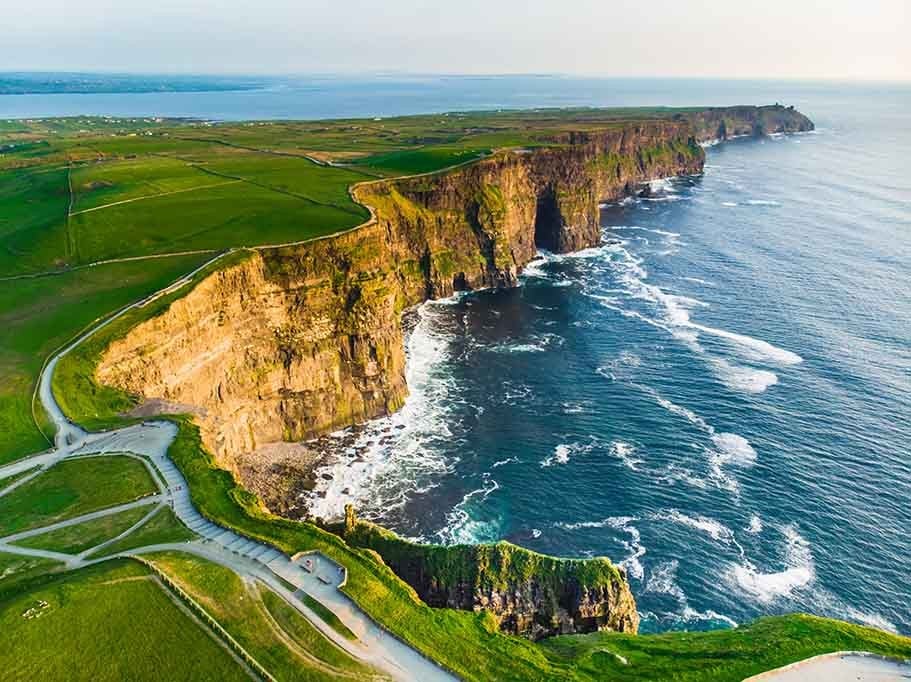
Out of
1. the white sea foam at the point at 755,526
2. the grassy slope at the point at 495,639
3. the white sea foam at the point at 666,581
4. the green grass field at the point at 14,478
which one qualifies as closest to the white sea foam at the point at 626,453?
the white sea foam at the point at 755,526

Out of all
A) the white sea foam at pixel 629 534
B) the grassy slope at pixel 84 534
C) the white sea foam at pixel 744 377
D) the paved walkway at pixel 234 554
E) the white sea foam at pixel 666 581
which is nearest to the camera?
the paved walkway at pixel 234 554

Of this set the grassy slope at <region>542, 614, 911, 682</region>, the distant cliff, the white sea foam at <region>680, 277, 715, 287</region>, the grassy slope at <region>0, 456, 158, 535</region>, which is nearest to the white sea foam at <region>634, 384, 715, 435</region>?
the distant cliff

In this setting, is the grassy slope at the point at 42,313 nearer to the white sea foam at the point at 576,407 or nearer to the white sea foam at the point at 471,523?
the white sea foam at the point at 471,523

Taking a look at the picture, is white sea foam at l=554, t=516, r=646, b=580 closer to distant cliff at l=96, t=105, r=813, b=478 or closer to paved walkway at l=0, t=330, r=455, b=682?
paved walkway at l=0, t=330, r=455, b=682

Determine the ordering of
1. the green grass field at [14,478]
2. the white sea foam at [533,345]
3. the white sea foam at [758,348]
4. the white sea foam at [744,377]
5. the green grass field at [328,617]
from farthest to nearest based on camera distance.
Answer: the white sea foam at [533,345], the white sea foam at [758,348], the white sea foam at [744,377], the green grass field at [14,478], the green grass field at [328,617]

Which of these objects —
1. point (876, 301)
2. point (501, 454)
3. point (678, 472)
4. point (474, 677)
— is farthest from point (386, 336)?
point (876, 301)

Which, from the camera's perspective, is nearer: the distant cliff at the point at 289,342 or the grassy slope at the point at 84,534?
the grassy slope at the point at 84,534

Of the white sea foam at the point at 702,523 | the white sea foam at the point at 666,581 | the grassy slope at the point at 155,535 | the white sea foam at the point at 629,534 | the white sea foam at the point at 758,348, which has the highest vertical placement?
the grassy slope at the point at 155,535
